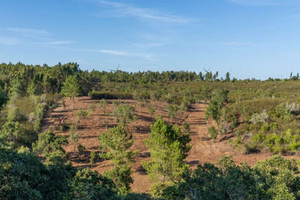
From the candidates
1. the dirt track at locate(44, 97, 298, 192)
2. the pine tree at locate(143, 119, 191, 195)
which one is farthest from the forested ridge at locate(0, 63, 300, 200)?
the dirt track at locate(44, 97, 298, 192)

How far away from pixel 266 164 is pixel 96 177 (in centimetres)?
1583

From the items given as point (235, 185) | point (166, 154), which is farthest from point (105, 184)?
point (166, 154)

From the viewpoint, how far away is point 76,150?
46062 millimetres

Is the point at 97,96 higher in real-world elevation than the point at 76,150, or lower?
higher

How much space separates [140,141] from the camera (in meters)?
52.5

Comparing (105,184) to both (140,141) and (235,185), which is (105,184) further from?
(140,141)

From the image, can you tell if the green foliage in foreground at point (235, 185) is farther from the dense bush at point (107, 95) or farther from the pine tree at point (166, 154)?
the dense bush at point (107, 95)

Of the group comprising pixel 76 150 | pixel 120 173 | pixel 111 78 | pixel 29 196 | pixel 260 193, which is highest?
pixel 111 78

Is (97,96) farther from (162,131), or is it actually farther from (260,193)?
(260,193)

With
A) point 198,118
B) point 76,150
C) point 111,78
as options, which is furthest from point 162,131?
point 111,78

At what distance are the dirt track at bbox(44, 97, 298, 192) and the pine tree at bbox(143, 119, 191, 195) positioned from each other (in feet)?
15.4

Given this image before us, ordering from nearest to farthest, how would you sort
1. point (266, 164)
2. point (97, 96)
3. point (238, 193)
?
point (238, 193)
point (266, 164)
point (97, 96)

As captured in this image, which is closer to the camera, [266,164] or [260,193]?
[260,193]

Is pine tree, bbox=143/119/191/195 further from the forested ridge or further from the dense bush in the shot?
the dense bush
